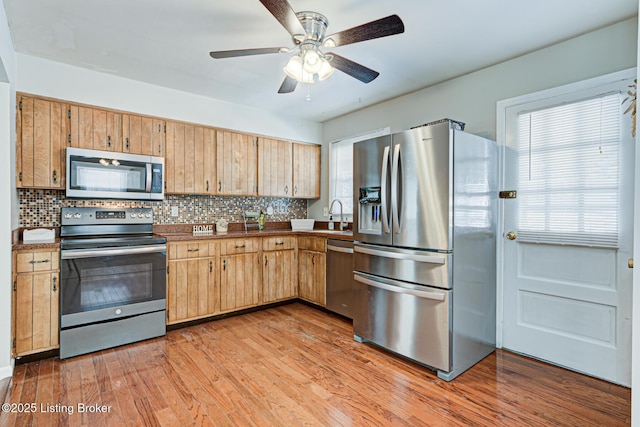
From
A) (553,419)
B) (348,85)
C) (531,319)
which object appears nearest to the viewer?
(553,419)

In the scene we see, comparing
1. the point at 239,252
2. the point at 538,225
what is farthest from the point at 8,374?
the point at 538,225

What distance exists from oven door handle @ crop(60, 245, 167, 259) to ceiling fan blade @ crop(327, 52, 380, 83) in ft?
7.62

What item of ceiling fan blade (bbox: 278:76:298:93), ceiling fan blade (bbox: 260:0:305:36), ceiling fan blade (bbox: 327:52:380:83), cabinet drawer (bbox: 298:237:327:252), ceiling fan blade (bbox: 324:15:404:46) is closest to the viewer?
ceiling fan blade (bbox: 260:0:305:36)

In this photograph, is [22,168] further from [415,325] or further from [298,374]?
[415,325]

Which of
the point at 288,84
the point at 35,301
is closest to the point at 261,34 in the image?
the point at 288,84

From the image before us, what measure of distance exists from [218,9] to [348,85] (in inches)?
63.9

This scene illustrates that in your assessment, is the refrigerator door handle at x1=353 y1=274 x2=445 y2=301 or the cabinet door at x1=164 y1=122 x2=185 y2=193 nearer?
the refrigerator door handle at x1=353 y1=274 x2=445 y2=301

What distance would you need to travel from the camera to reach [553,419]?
1.92 metres

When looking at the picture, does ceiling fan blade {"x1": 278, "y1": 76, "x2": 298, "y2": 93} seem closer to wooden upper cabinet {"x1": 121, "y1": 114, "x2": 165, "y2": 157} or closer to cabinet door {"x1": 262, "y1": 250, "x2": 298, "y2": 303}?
wooden upper cabinet {"x1": 121, "y1": 114, "x2": 165, "y2": 157}

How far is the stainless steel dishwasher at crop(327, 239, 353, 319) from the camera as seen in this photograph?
11.4 ft

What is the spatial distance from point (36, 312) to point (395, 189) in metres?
3.06

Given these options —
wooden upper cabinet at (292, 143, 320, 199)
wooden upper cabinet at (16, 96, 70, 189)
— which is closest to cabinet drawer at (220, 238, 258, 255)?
wooden upper cabinet at (292, 143, 320, 199)

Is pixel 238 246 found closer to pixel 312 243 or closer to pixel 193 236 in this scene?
pixel 193 236

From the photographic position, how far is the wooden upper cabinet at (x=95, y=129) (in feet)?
10.0
